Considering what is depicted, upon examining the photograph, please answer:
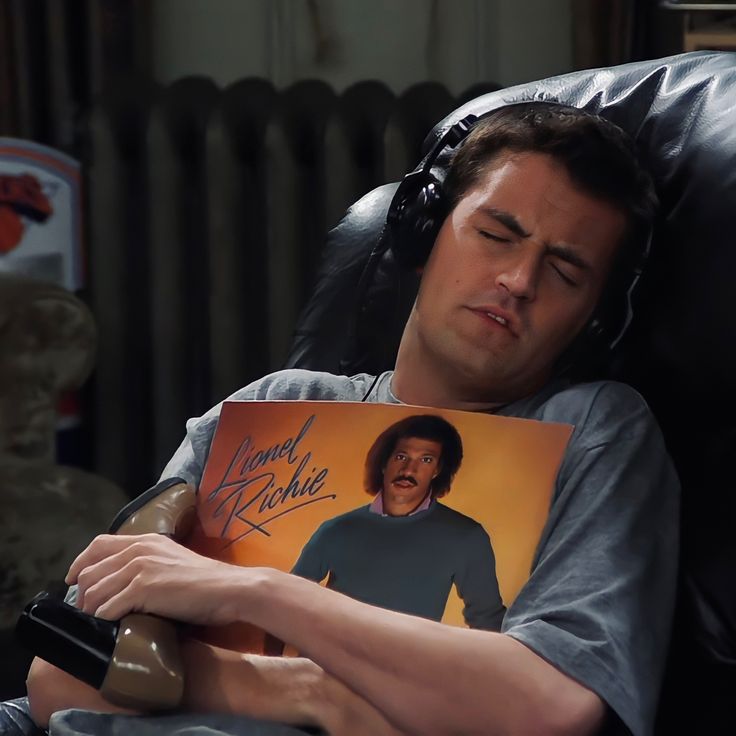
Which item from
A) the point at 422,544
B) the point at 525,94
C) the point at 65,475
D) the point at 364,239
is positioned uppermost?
the point at 525,94

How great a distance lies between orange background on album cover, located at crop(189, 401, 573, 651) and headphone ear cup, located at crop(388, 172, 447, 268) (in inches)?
7.2

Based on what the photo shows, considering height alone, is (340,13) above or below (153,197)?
above

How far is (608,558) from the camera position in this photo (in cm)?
87

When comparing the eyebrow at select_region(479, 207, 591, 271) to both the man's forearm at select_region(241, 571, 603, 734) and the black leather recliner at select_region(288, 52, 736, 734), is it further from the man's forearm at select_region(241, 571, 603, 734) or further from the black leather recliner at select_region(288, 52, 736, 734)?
the man's forearm at select_region(241, 571, 603, 734)

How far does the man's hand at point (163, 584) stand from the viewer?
875mm

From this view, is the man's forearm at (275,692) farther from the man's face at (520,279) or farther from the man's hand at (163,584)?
the man's face at (520,279)

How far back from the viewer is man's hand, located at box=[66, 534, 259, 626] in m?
0.87

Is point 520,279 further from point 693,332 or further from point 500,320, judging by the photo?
point 693,332

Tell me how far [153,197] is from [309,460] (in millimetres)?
1362

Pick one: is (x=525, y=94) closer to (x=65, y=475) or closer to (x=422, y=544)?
(x=422, y=544)

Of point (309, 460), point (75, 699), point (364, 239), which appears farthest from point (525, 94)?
point (75, 699)

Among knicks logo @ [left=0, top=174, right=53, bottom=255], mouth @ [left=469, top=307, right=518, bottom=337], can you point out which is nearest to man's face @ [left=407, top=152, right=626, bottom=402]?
mouth @ [left=469, top=307, right=518, bottom=337]

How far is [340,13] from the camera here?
91.5 inches

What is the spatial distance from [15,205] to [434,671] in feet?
5.04
